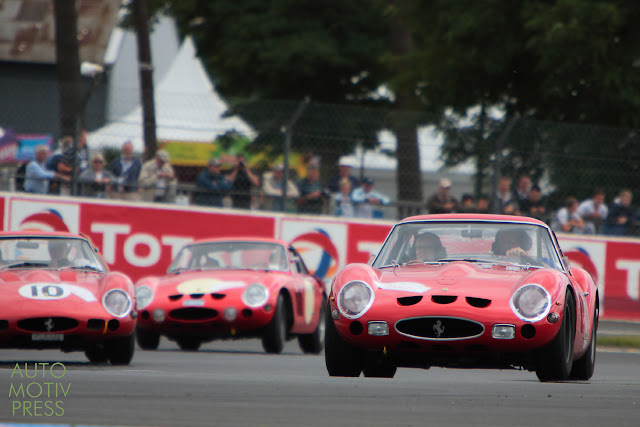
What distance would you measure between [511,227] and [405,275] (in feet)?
4.07

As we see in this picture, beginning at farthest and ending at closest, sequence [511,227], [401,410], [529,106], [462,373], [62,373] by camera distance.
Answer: [529,106]
[462,373]
[511,227]
[62,373]
[401,410]

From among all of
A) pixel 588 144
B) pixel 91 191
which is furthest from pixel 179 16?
pixel 588 144

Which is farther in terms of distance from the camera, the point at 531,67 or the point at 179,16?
the point at 179,16

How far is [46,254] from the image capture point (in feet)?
34.9

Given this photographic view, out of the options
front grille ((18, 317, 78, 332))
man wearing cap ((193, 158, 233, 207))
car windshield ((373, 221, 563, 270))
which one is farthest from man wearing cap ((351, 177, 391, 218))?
car windshield ((373, 221, 563, 270))

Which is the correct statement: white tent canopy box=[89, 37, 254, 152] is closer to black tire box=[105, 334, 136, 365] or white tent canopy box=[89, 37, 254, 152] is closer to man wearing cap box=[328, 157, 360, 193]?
man wearing cap box=[328, 157, 360, 193]

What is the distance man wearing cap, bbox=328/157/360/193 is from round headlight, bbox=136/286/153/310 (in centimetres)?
526

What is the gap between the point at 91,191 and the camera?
17.0 m

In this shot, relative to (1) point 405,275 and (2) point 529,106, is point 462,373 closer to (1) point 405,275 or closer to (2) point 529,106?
(1) point 405,275

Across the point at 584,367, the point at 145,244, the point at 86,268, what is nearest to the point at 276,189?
the point at 145,244

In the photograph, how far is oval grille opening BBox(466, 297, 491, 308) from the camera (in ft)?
24.3

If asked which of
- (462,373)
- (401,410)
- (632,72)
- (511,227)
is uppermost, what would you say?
(632,72)

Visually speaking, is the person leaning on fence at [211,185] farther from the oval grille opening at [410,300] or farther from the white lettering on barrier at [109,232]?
the oval grille opening at [410,300]
